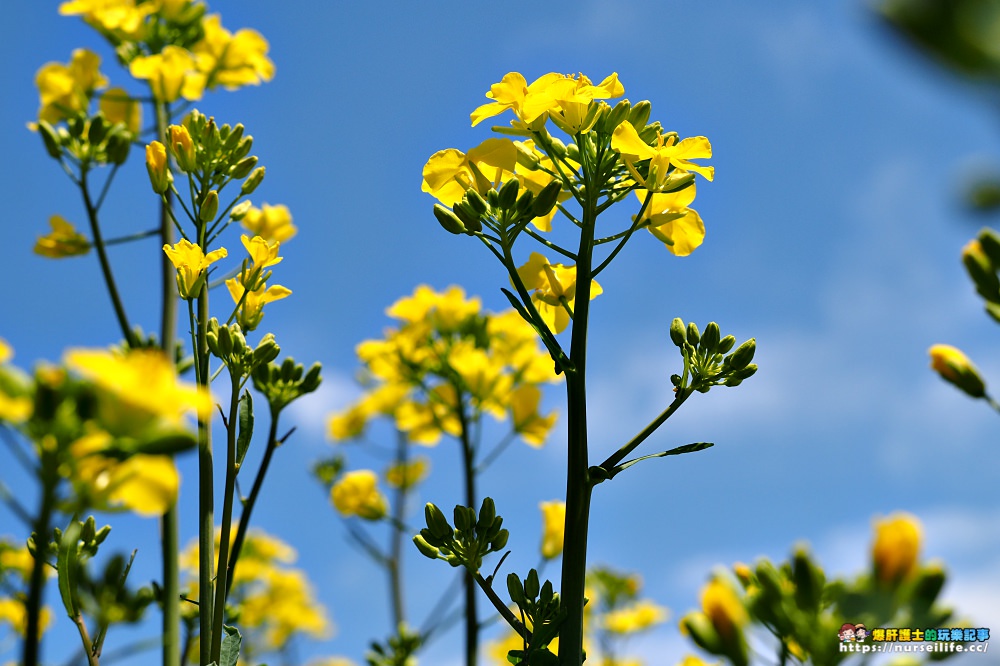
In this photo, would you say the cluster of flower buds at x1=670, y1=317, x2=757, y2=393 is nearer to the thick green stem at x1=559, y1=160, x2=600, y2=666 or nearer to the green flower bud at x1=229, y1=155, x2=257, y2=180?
the thick green stem at x1=559, y1=160, x2=600, y2=666

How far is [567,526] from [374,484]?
2.26 m

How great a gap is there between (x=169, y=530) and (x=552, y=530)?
1.35m

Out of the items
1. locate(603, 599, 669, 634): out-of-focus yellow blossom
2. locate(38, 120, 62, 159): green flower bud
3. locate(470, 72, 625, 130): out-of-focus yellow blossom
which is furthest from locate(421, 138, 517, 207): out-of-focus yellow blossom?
locate(603, 599, 669, 634): out-of-focus yellow blossom

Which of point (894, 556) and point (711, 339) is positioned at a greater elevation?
point (711, 339)

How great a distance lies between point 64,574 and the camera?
1.30m

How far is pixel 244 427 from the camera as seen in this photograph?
1.55m

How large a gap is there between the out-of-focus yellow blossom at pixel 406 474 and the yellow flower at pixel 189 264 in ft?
8.94

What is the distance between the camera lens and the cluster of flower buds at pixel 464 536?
151cm

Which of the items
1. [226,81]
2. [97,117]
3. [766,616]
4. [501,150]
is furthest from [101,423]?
[226,81]

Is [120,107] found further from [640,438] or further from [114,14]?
[640,438]

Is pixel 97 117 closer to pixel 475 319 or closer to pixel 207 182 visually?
pixel 207 182

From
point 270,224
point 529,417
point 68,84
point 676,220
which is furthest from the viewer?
point 529,417

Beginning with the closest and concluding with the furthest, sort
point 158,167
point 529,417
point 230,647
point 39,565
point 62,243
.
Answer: point 39,565 → point 230,647 → point 158,167 → point 62,243 → point 529,417

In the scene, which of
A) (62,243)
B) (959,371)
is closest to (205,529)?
(959,371)
